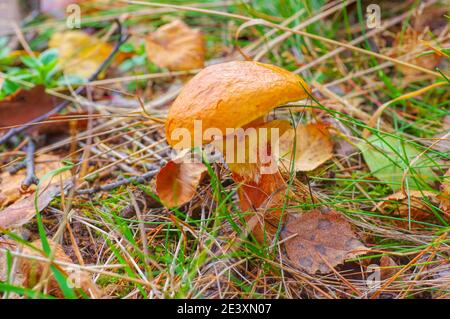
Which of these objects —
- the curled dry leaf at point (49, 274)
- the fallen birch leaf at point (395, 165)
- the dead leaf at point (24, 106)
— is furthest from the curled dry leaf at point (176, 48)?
the curled dry leaf at point (49, 274)

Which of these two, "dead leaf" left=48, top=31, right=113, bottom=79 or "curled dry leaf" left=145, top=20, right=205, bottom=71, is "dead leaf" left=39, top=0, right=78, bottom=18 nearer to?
"dead leaf" left=48, top=31, right=113, bottom=79

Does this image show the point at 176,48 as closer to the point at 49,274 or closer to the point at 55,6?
the point at 55,6

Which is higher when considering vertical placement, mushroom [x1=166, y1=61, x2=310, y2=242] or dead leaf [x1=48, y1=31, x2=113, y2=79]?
mushroom [x1=166, y1=61, x2=310, y2=242]

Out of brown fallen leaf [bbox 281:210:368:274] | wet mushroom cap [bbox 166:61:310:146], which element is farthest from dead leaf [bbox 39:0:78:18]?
brown fallen leaf [bbox 281:210:368:274]

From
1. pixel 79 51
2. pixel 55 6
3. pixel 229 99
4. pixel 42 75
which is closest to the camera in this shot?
pixel 229 99

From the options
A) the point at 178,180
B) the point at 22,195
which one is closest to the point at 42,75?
the point at 22,195

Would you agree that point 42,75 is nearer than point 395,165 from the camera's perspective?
No
